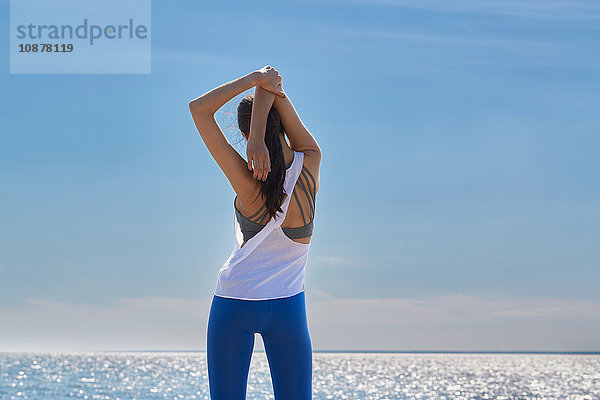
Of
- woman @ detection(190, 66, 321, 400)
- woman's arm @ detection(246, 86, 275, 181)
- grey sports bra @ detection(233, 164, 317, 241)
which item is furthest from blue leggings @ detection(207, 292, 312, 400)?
woman's arm @ detection(246, 86, 275, 181)

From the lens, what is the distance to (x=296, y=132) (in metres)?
2.40

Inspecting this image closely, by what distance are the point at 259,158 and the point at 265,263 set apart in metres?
0.35

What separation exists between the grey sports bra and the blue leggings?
0.21 meters

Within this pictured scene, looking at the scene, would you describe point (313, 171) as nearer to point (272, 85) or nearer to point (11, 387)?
point (272, 85)

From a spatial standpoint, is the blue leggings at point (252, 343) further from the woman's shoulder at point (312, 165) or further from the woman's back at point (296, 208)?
the woman's shoulder at point (312, 165)

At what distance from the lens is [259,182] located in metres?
2.23

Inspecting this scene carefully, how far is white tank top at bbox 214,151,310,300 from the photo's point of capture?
2266 mm

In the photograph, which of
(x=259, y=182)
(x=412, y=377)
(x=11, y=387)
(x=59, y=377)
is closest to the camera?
(x=259, y=182)

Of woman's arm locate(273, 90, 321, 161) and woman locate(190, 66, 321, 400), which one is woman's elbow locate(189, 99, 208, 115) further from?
woman's arm locate(273, 90, 321, 161)

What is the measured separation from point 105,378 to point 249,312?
39.5 metres

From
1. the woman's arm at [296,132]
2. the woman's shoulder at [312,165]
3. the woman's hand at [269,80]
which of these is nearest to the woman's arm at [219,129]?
the woman's hand at [269,80]

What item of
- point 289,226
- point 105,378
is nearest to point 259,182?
point 289,226

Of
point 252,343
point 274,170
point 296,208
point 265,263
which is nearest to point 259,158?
point 274,170

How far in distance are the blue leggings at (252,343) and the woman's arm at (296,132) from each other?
1.64 feet
